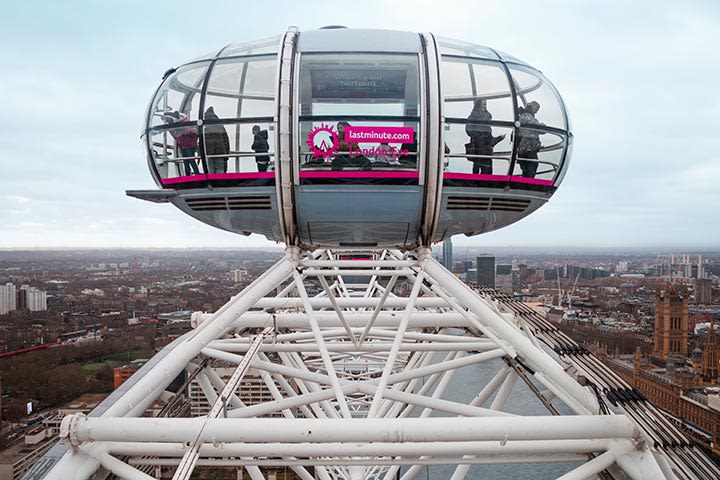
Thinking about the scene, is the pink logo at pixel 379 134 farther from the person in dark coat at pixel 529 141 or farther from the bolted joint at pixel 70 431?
the bolted joint at pixel 70 431

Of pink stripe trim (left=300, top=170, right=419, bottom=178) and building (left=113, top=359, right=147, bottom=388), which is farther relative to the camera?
building (left=113, top=359, right=147, bottom=388)

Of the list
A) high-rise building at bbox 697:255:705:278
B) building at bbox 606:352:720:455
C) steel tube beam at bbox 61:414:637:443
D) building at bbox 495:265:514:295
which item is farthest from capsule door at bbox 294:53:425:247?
high-rise building at bbox 697:255:705:278

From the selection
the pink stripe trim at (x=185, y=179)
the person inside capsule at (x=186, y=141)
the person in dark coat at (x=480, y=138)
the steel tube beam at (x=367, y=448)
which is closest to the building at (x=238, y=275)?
the pink stripe trim at (x=185, y=179)

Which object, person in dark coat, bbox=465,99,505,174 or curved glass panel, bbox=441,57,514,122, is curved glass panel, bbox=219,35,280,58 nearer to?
curved glass panel, bbox=441,57,514,122

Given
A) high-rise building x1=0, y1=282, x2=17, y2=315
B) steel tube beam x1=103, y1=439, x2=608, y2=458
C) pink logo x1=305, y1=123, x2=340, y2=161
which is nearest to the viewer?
steel tube beam x1=103, y1=439, x2=608, y2=458

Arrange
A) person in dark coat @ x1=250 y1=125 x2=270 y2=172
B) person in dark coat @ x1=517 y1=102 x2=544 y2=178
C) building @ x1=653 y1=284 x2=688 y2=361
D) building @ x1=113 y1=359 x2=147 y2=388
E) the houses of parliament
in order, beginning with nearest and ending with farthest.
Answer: person in dark coat @ x1=250 y1=125 x2=270 y2=172 < person in dark coat @ x1=517 y1=102 x2=544 y2=178 < building @ x1=113 y1=359 x2=147 y2=388 < the houses of parliament < building @ x1=653 y1=284 x2=688 y2=361

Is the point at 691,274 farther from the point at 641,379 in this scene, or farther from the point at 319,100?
the point at 319,100

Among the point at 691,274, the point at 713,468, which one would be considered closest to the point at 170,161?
the point at 713,468

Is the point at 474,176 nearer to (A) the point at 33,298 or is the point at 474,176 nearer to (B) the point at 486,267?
(A) the point at 33,298
